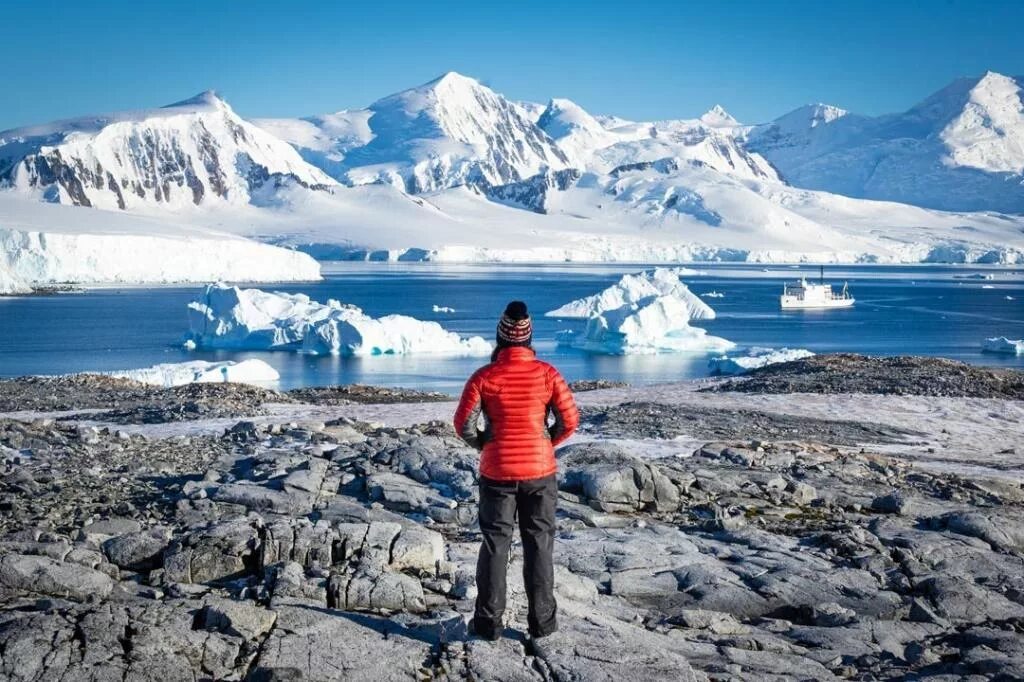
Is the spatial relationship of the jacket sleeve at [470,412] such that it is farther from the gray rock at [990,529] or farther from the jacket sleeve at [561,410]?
the gray rock at [990,529]

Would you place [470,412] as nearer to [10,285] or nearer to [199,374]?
[199,374]

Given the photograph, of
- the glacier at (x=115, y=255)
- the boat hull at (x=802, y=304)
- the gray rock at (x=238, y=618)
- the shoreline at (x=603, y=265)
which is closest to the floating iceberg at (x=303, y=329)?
the boat hull at (x=802, y=304)

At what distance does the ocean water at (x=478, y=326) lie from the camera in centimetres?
3669

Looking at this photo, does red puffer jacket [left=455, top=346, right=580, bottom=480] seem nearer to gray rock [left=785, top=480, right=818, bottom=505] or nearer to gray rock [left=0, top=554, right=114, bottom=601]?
gray rock [left=0, top=554, right=114, bottom=601]

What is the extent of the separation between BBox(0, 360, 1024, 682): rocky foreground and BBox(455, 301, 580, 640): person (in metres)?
0.34

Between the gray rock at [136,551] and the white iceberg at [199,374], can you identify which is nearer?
the gray rock at [136,551]

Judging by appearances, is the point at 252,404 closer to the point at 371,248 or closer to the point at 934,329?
the point at 934,329

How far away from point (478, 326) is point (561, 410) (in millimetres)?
48987

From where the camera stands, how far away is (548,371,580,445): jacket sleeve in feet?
17.9

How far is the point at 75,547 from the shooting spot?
6.44 meters

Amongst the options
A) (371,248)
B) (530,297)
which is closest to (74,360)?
(530,297)

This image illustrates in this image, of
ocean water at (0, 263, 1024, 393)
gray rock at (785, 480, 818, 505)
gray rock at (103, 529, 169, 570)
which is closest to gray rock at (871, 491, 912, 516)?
gray rock at (785, 480, 818, 505)

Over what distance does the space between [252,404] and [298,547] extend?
12.3 meters

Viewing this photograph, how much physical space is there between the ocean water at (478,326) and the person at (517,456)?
24.8 meters
